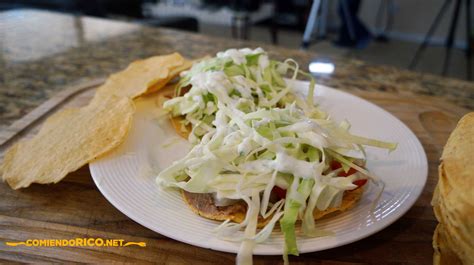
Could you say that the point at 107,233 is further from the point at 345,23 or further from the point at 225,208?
the point at 345,23

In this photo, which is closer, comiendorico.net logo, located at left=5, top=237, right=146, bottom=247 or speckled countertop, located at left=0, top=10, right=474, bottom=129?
comiendorico.net logo, located at left=5, top=237, right=146, bottom=247

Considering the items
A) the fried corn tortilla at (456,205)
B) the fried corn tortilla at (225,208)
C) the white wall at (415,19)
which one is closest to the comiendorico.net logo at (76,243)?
the fried corn tortilla at (225,208)

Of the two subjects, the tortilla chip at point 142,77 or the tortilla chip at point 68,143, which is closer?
the tortilla chip at point 68,143

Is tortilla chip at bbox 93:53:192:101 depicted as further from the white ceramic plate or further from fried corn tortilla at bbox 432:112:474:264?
fried corn tortilla at bbox 432:112:474:264

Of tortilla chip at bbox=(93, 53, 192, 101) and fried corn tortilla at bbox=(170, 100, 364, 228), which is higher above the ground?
tortilla chip at bbox=(93, 53, 192, 101)

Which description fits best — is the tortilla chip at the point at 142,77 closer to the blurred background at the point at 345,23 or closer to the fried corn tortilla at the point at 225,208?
the fried corn tortilla at the point at 225,208

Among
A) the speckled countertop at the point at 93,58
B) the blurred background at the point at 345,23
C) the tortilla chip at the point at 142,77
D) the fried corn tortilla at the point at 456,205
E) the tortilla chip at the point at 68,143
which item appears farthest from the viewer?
the blurred background at the point at 345,23

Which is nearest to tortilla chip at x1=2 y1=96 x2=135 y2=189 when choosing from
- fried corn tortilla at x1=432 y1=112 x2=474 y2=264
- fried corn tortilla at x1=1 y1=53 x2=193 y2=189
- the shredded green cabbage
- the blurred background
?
fried corn tortilla at x1=1 y1=53 x2=193 y2=189
